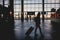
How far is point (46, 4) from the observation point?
4628 cm

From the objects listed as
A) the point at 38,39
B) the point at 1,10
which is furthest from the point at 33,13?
the point at 38,39

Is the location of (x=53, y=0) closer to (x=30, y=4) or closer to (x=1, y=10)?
(x=30, y=4)

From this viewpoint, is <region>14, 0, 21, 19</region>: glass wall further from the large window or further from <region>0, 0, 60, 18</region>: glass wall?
the large window

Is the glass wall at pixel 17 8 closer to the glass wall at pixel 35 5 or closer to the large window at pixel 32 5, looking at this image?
the glass wall at pixel 35 5

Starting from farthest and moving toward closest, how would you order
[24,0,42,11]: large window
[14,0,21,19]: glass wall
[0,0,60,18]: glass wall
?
[14,0,21,19]: glass wall
[24,0,42,11]: large window
[0,0,60,18]: glass wall

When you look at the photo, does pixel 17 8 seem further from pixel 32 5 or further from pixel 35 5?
pixel 35 5

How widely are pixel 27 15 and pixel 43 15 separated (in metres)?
4.30

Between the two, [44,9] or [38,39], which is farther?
[44,9]

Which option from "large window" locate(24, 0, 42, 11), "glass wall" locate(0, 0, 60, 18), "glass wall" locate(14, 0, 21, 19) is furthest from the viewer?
"glass wall" locate(14, 0, 21, 19)

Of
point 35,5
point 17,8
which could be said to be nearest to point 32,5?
point 35,5

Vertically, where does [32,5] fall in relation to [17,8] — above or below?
above

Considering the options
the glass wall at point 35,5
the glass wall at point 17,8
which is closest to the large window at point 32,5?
the glass wall at point 35,5

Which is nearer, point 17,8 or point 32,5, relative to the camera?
point 32,5

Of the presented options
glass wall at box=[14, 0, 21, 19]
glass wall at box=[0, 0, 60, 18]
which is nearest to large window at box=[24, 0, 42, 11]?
glass wall at box=[0, 0, 60, 18]
